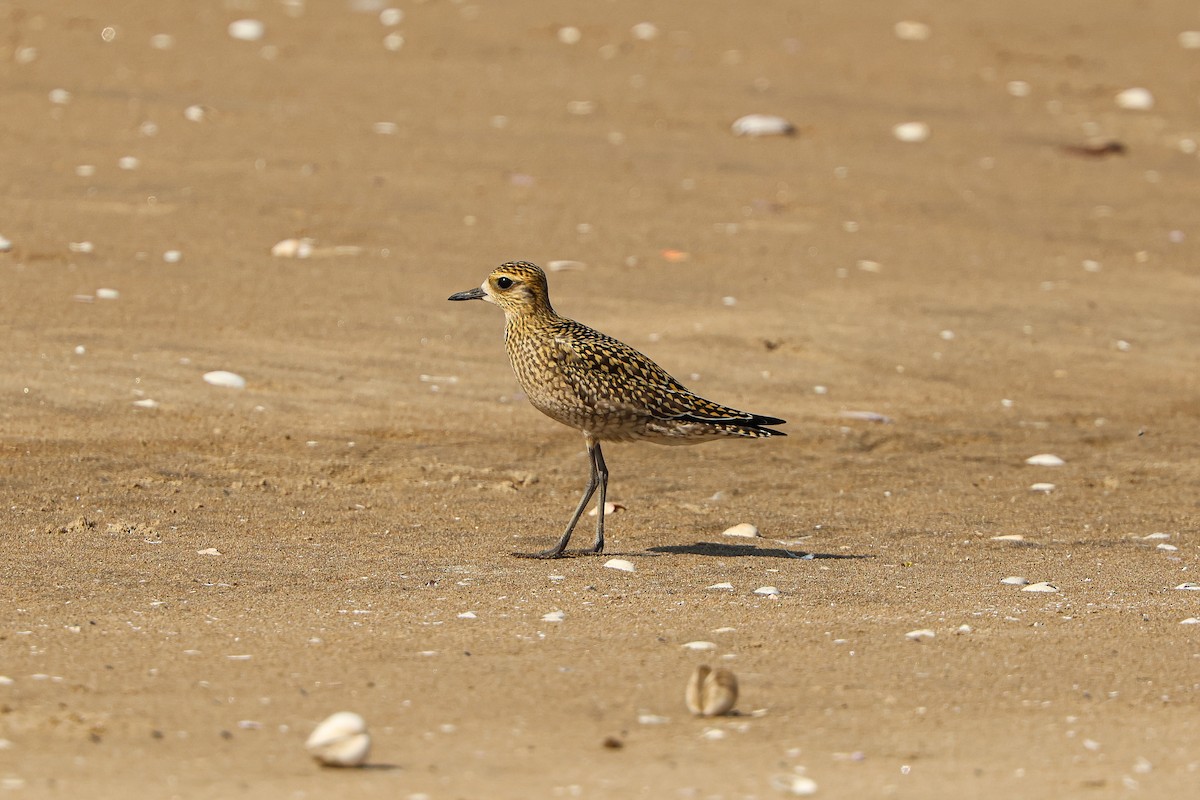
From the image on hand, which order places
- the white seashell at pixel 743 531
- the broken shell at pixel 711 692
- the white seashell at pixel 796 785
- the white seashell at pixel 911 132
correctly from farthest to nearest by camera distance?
the white seashell at pixel 911 132 < the white seashell at pixel 743 531 < the broken shell at pixel 711 692 < the white seashell at pixel 796 785

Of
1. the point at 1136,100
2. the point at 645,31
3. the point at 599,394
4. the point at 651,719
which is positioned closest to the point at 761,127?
the point at 645,31

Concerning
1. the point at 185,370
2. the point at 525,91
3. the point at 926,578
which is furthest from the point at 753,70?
the point at 926,578

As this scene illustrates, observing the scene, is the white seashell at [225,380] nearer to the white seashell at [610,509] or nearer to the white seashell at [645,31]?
the white seashell at [610,509]

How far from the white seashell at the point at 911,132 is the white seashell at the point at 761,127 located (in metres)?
1.08

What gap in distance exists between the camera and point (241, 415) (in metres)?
9.00

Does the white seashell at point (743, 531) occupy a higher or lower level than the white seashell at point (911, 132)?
lower

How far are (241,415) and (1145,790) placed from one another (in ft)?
19.2

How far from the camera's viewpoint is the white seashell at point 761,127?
1591 centimetres

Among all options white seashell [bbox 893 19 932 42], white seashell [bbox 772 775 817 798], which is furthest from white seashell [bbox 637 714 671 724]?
white seashell [bbox 893 19 932 42]

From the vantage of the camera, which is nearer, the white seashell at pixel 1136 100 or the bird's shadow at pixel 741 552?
the bird's shadow at pixel 741 552

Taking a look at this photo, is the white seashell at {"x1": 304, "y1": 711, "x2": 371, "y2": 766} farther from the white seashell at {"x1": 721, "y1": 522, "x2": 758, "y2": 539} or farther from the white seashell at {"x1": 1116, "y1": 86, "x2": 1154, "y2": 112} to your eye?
the white seashell at {"x1": 1116, "y1": 86, "x2": 1154, "y2": 112}

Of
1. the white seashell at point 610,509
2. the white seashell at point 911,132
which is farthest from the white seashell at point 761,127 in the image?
the white seashell at point 610,509

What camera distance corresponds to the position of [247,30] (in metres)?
17.7

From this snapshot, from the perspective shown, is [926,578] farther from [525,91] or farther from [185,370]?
[525,91]
